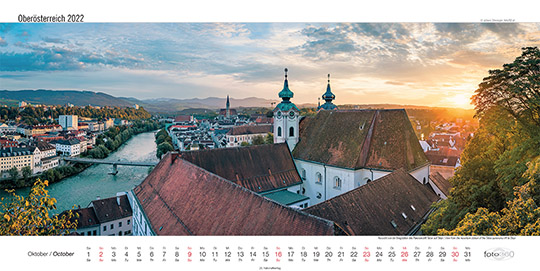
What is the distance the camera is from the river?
16969 mm

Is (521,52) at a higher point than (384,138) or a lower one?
higher

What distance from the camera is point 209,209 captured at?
5215 mm

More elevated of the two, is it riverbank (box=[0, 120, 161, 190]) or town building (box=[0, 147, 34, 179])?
town building (box=[0, 147, 34, 179])

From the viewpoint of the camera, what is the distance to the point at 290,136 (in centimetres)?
1186

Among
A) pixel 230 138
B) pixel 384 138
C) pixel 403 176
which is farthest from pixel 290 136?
pixel 230 138

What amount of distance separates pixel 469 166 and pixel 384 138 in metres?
4.42

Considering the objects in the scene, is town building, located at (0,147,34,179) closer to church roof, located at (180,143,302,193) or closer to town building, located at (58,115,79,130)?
town building, located at (58,115,79,130)

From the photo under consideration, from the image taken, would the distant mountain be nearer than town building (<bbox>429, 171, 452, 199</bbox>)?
Yes
